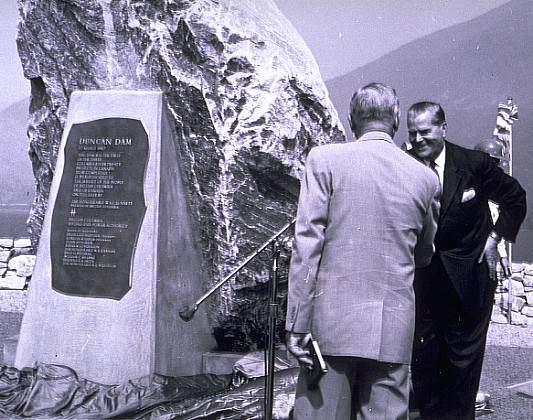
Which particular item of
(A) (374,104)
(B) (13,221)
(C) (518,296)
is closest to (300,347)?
(A) (374,104)

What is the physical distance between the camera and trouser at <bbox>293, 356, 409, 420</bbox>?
219 cm

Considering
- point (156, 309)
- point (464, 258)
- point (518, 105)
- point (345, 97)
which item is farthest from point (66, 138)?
point (518, 105)

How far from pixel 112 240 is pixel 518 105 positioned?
4501 millimetres

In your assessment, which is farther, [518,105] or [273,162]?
[518,105]

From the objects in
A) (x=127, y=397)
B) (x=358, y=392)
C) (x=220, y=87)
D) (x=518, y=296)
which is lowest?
(x=127, y=397)

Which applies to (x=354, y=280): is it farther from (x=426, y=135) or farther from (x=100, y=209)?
(x=100, y=209)

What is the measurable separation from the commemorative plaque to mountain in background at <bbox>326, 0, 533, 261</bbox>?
10.3ft

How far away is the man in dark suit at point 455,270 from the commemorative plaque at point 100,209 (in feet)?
5.52

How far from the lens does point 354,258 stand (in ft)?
7.19

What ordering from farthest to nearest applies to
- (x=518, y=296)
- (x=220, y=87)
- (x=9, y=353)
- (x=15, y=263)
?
(x=15, y=263)
(x=518, y=296)
(x=9, y=353)
(x=220, y=87)

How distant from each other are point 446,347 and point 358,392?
1090 mm

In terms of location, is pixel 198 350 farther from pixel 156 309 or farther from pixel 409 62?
pixel 409 62

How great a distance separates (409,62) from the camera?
23.1ft

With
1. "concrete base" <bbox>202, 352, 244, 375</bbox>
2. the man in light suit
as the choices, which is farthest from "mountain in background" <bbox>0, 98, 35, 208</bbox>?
the man in light suit
